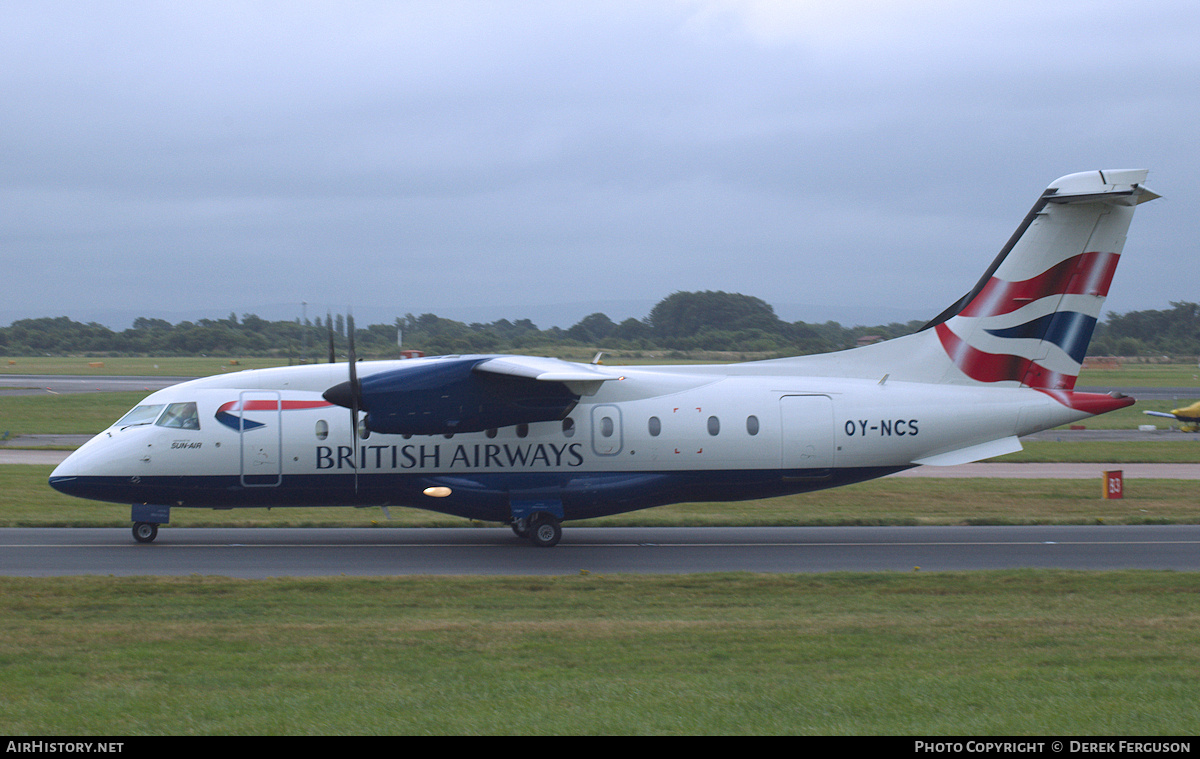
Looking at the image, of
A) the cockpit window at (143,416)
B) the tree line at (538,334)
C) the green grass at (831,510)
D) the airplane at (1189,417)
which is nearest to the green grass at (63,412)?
the tree line at (538,334)

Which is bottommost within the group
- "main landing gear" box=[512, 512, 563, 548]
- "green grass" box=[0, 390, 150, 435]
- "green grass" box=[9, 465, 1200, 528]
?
"green grass" box=[9, 465, 1200, 528]

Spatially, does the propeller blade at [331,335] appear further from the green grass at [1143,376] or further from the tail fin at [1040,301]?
the green grass at [1143,376]

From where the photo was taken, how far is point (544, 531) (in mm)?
17375

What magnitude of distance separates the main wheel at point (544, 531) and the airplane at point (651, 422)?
0.04 m

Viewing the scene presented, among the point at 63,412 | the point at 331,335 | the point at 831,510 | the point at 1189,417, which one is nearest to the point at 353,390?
the point at 331,335

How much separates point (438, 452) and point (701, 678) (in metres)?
9.70

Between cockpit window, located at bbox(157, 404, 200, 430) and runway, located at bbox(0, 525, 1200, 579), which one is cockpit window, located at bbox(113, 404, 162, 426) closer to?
cockpit window, located at bbox(157, 404, 200, 430)

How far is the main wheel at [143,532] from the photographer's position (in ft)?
57.3

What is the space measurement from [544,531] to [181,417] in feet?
23.2

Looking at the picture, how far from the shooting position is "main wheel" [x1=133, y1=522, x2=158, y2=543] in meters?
17.5

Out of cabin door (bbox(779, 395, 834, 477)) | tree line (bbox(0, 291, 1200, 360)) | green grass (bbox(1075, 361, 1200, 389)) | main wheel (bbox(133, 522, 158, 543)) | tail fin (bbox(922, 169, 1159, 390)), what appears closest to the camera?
main wheel (bbox(133, 522, 158, 543))

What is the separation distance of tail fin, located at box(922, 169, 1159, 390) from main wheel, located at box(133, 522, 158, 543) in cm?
1567

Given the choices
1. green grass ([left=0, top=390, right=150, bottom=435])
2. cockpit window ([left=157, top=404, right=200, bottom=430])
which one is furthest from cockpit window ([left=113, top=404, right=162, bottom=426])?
green grass ([left=0, top=390, right=150, bottom=435])

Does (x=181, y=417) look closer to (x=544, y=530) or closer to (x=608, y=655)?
(x=544, y=530)
